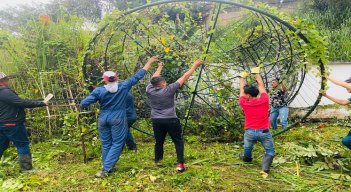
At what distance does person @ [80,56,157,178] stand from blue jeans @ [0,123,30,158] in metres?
1.09

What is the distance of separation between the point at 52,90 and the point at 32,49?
4.10 feet

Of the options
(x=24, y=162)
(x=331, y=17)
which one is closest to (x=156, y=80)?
(x=24, y=162)

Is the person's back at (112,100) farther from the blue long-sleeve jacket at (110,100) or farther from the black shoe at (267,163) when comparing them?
the black shoe at (267,163)

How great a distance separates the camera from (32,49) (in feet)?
22.5

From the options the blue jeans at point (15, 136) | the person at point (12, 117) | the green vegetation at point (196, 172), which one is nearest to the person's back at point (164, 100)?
the green vegetation at point (196, 172)

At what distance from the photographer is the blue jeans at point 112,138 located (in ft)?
14.2

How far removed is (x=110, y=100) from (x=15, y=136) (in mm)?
1569

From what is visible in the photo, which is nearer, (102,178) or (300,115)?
(102,178)

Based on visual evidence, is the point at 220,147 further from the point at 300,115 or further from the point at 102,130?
the point at 300,115

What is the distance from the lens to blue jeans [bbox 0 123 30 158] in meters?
4.41

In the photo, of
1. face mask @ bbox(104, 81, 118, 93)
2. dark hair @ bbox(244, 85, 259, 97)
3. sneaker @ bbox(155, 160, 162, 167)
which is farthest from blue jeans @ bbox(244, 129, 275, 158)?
face mask @ bbox(104, 81, 118, 93)

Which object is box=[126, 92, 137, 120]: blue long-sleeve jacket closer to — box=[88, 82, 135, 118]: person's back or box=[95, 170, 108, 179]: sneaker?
box=[88, 82, 135, 118]: person's back

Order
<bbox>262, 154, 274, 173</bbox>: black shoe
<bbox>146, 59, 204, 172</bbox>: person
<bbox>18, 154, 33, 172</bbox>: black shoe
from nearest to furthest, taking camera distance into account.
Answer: <bbox>262, 154, 274, 173</bbox>: black shoe
<bbox>146, 59, 204, 172</bbox>: person
<bbox>18, 154, 33, 172</bbox>: black shoe

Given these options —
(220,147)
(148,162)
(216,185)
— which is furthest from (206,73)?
(216,185)
